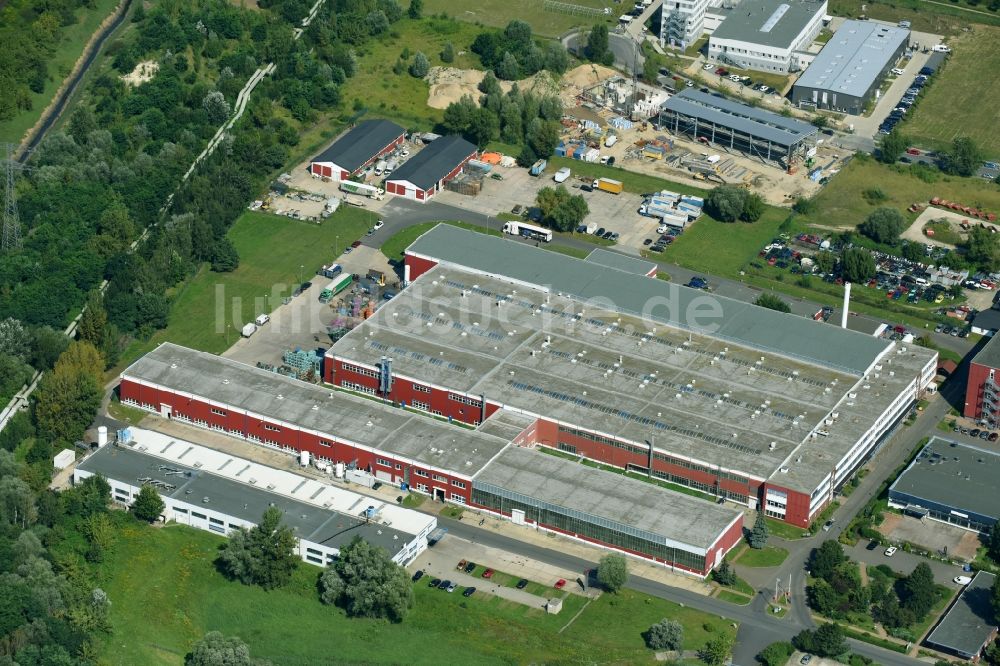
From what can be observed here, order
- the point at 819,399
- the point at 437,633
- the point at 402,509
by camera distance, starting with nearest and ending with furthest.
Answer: the point at 437,633 → the point at 402,509 → the point at 819,399

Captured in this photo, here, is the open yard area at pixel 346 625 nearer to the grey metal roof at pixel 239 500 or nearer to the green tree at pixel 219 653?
the green tree at pixel 219 653

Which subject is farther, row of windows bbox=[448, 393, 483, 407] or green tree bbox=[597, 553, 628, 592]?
row of windows bbox=[448, 393, 483, 407]

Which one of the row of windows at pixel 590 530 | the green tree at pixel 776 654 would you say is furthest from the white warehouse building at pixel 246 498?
the green tree at pixel 776 654

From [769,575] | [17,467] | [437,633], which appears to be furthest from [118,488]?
[769,575]

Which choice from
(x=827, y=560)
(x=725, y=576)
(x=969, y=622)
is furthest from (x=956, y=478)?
(x=725, y=576)

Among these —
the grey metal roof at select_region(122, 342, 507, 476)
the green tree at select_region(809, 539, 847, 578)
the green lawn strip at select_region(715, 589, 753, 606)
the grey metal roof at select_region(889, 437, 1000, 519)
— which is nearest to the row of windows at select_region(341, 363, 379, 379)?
the grey metal roof at select_region(122, 342, 507, 476)

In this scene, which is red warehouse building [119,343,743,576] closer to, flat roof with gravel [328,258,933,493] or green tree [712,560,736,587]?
green tree [712,560,736,587]

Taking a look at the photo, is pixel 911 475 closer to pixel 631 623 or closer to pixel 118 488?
pixel 631 623
